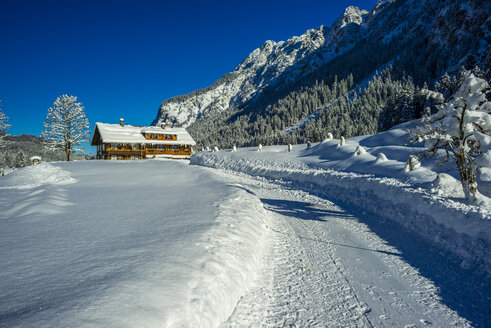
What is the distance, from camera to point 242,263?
4727mm

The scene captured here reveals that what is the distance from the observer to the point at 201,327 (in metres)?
3.11

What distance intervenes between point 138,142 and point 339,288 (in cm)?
4645

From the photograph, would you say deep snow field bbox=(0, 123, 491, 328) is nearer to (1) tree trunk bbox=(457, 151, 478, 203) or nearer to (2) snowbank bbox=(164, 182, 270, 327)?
(2) snowbank bbox=(164, 182, 270, 327)

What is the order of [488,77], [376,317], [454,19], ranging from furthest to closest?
[454,19] < [488,77] < [376,317]

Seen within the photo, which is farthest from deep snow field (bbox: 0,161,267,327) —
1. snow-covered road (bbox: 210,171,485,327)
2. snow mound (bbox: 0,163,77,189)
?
snow mound (bbox: 0,163,77,189)

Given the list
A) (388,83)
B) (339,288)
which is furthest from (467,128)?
(388,83)

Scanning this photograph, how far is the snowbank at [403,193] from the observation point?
5293 mm

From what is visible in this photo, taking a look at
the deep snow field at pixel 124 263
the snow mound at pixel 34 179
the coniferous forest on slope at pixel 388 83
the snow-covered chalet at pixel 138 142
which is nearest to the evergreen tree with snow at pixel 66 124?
the snow-covered chalet at pixel 138 142

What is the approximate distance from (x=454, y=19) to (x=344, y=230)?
137940 mm

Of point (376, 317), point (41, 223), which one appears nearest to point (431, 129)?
point (376, 317)

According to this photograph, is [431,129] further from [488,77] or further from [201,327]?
[488,77]

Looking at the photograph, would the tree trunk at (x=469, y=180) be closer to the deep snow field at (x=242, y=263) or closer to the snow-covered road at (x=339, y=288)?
the deep snow field at (x=242, y=263)

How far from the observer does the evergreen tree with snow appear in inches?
1267

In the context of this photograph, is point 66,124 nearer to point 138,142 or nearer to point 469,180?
point 138,142
